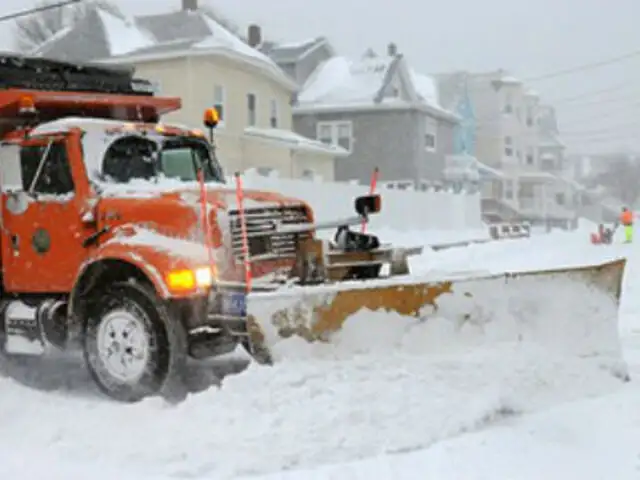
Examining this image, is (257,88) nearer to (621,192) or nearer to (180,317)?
(180,317)

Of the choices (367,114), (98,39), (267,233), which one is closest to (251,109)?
(98,39)

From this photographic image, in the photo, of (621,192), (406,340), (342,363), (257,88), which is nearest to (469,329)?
(406,340)

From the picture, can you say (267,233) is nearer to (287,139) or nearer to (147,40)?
(287,139)

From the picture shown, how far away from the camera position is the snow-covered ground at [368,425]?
557 cm

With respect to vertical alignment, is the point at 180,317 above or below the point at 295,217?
below

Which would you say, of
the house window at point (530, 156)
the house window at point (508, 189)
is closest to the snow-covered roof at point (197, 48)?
the house window at point (508, 189)

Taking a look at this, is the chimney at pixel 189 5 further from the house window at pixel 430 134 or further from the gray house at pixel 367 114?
the house window at pixel 430 134

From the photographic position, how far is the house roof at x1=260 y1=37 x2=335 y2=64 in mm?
42062

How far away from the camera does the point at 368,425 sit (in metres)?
5.90

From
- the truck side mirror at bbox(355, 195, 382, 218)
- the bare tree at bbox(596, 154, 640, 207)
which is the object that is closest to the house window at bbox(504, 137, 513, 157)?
the bare tree at bbox(596, 154, 640, 207)

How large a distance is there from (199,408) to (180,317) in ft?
3.50

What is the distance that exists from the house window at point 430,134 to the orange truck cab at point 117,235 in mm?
34384

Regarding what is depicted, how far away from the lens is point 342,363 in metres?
6.41

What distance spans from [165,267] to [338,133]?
114ft
